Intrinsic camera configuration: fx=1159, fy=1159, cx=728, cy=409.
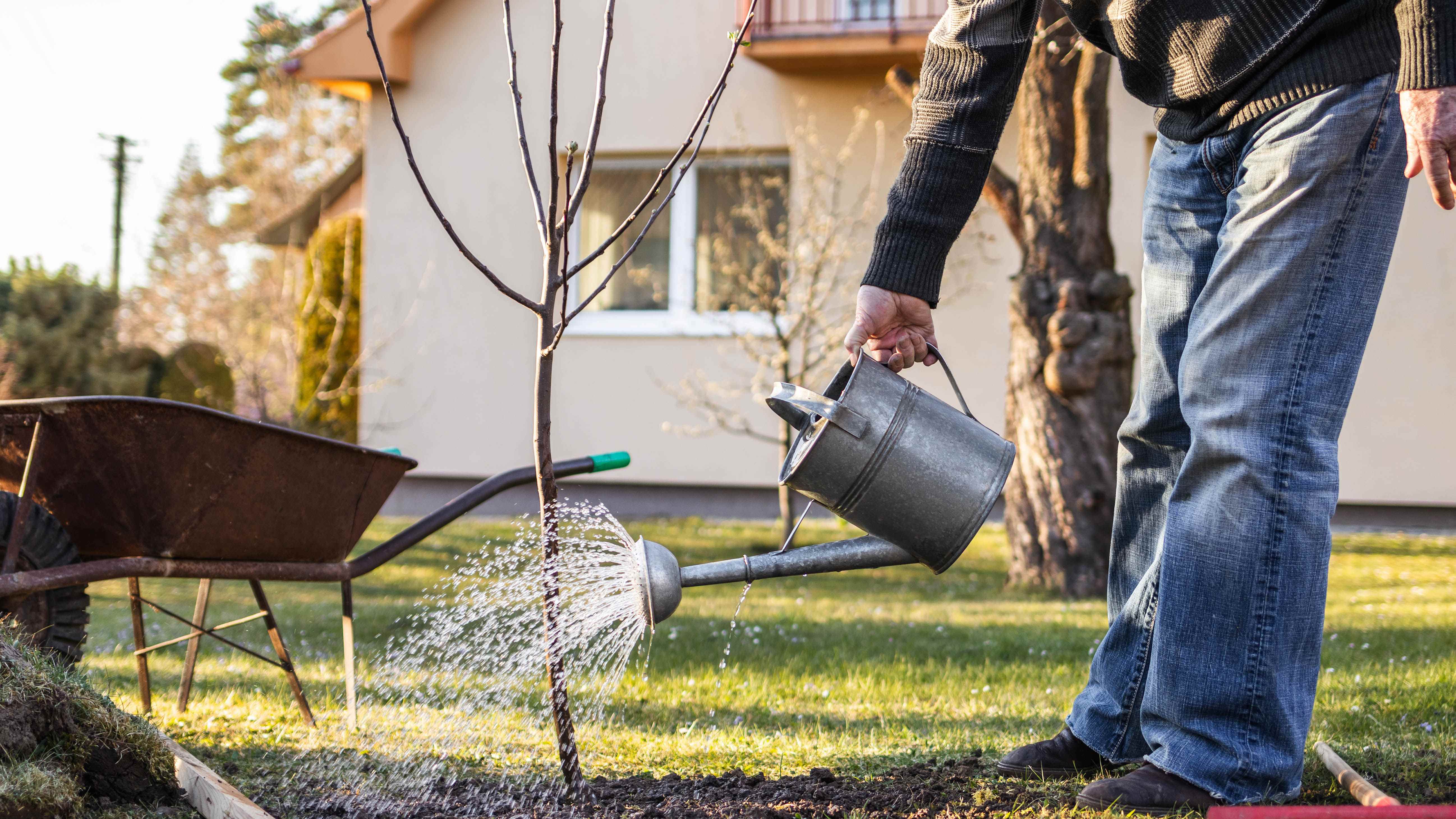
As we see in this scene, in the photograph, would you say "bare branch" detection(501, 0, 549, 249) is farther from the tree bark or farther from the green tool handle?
the green tool handle

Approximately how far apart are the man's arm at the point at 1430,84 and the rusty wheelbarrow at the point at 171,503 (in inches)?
60.9

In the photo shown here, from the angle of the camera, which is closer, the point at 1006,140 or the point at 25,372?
the point at 1006,140

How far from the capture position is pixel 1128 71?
6.74ft

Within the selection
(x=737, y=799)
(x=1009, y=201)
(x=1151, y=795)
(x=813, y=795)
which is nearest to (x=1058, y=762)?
(x=1151, y=795)

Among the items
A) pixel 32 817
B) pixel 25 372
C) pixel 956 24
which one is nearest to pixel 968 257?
pixel 956 24

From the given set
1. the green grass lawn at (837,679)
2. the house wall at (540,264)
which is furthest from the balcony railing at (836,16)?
the green grass lawn at (837,679)

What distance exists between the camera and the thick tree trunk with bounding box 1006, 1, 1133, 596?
18.1ft

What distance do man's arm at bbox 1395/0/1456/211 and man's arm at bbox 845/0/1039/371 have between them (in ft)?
2.01

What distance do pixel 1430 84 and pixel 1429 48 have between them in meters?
0.05

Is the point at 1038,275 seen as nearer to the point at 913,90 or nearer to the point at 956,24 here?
the point at 913,90

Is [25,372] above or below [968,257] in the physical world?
below

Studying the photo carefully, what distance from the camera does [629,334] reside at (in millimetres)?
9352

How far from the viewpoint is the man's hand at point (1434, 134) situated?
1529 mm

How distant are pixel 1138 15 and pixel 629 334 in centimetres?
758
